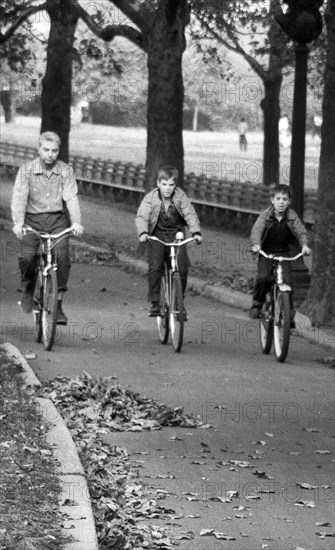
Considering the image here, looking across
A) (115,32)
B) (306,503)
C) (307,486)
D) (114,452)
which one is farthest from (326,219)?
(115,32)

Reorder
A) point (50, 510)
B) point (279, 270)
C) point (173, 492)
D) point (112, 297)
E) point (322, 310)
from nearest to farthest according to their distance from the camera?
point (50, 510) → point (173, 492) → point (279, 270) → point (322, 310) → point (112, 297)

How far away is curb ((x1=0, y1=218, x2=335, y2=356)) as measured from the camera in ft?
49.0

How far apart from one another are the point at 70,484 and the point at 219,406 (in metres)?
3.70

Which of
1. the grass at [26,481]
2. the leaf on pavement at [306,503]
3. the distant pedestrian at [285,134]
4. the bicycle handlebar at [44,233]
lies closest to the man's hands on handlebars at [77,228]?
the bicycle handlebar at [44,233]

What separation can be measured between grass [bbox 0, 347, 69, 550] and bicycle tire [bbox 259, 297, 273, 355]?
4.23 meters

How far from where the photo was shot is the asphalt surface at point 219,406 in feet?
26.1

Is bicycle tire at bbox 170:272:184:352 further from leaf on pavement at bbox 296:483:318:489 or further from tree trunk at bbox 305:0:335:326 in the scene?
leaf on pavement at bbox 296:483:318:489

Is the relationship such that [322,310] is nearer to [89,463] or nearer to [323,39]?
[89,463]

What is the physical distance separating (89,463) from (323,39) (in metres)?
19.8

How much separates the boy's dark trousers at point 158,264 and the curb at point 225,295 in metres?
1.61

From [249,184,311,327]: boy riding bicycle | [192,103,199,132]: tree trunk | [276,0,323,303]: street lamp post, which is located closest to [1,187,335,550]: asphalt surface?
[249,184,311,327]: boy riding bicycle

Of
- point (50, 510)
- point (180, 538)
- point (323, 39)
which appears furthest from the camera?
point (323, 39)

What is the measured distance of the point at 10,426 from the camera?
8703mm

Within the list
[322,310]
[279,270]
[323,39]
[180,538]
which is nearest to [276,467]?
[180,538]
